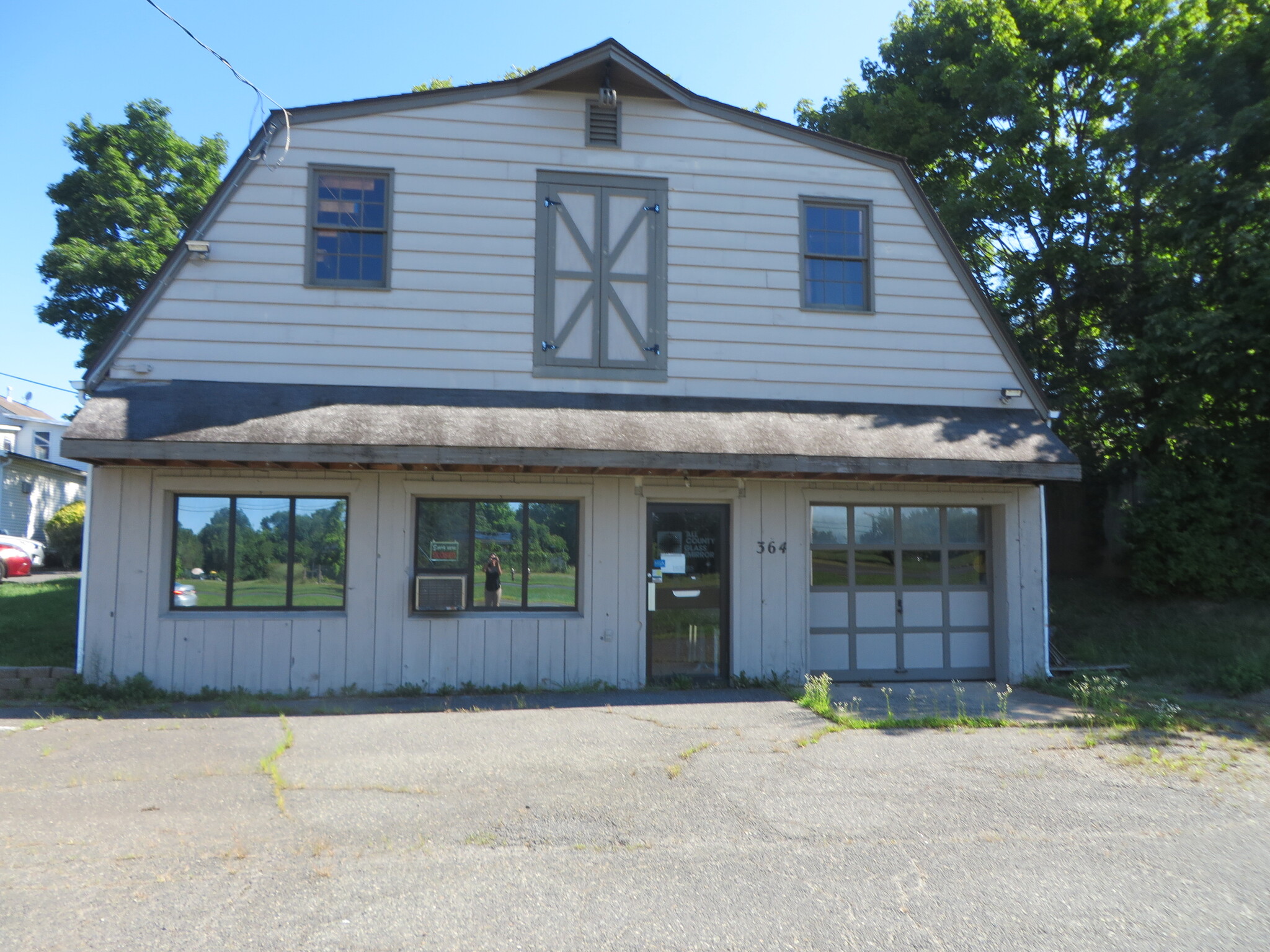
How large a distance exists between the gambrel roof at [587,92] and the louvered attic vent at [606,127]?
0.82 ft

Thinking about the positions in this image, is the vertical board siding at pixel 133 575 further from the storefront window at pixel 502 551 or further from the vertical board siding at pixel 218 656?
the storefront window at pixel 502 551

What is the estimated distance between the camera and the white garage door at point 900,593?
1126cm

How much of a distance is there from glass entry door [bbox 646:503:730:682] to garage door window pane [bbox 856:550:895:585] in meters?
1.81

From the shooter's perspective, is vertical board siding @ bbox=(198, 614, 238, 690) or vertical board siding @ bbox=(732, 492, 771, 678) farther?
vertical board siding @ bbox=(732, 492, 771, 678)

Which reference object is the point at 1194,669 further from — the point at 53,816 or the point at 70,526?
the point at 70,526

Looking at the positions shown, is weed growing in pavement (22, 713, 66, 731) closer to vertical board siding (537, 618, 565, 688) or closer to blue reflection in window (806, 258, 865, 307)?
vertical board siding (537, 618, 565, 688)

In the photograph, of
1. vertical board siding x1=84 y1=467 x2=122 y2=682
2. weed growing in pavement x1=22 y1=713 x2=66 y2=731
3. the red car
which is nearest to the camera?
weed growing in pavement x1=22 y1=713 x2=66 y2=731

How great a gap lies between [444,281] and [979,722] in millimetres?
7437

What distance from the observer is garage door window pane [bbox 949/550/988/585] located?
1159 cm

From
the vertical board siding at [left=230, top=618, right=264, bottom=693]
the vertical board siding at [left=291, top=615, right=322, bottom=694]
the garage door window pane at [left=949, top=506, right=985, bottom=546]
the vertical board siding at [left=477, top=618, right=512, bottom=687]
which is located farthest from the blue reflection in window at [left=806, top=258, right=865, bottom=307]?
the vertical board siding at [left=230, top=618, right=264, bottom=693]

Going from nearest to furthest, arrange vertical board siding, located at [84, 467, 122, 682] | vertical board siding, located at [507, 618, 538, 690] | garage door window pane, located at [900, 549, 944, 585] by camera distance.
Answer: vertical board siding, located at [84, 467, 122, 682]
vertical board siding, located at [507, 618, 538, 690]
garage door window pane, located at [900, 549, 944, 585]

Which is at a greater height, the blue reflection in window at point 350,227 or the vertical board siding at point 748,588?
the blue reflection in window at point 350,227

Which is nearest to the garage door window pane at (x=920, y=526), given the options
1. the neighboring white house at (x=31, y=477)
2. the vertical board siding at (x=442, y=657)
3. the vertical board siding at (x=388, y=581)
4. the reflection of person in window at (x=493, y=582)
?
the reflection of person in window at (x=493, y=582)

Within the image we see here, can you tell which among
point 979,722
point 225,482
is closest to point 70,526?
point 225,482
